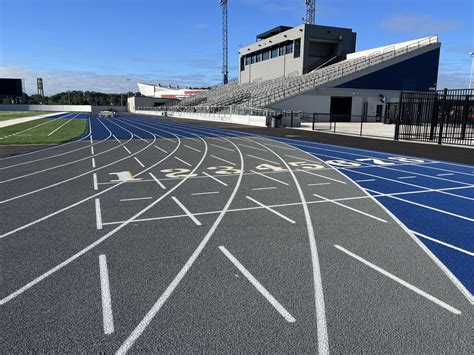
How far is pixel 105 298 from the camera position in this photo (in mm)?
4062

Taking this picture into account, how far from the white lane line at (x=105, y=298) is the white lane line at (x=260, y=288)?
62.9 inches

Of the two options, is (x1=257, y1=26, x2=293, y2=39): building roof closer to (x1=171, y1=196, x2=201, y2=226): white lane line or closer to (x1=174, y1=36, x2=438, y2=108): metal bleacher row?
(x1=174, y1=36, x2=438, y2=108): metal bleacher row

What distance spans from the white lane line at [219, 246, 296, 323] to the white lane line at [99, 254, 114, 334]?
1599mm

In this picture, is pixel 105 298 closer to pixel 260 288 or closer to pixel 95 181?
pixel 260 288

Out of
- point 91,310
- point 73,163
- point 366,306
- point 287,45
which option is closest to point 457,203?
point 366,306

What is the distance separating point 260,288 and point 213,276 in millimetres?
642

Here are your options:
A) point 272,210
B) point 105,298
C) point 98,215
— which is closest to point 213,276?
point 105,298

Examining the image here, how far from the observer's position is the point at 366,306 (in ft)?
12.8

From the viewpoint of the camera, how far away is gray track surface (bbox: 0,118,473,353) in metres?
3.39

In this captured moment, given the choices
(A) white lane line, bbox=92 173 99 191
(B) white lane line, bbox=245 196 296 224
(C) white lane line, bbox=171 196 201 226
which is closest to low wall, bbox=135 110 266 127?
(A) white lane line, bbox=92 173 99 191

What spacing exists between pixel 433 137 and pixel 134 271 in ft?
72.3

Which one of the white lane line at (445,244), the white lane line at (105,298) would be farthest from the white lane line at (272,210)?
the white lane line at (105,298)

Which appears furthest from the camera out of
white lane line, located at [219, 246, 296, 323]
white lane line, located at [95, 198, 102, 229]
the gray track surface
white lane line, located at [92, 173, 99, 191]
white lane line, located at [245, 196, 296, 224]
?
white lane line, located at [92, 173, 99, 191]

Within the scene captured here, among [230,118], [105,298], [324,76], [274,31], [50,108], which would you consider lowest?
[105,298]
